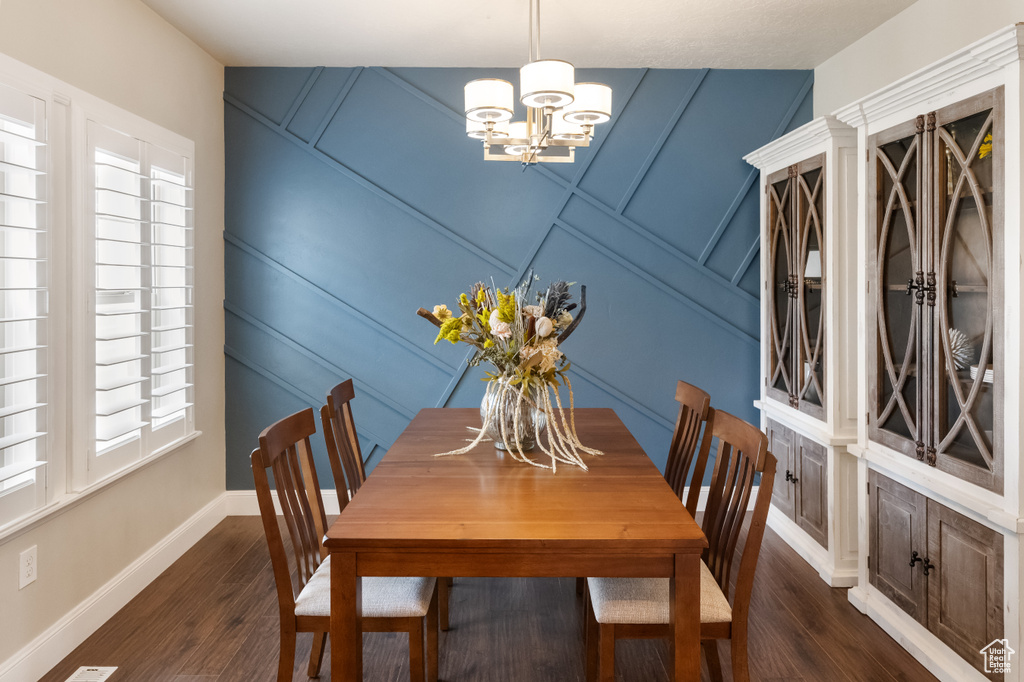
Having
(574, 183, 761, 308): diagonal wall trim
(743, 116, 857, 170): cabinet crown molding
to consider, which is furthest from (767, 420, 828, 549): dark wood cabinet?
(743, 116, 857, 170): cabinet crown molding

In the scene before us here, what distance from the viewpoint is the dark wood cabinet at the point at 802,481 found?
3326 mm

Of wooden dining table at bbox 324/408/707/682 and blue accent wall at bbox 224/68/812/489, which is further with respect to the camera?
blue accent wall at bbox 224/68/812/489

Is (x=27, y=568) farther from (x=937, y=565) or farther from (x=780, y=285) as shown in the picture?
(x=780, y=285)

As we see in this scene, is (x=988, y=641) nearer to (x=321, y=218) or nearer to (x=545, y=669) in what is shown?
(x=545, y=669)

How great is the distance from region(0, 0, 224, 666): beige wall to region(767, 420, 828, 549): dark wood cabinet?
320 cm

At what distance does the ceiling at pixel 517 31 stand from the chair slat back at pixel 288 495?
212 cm

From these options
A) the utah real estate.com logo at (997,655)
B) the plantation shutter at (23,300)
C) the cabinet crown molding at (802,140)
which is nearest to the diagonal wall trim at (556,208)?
the cabinet crown molding at (802,140)

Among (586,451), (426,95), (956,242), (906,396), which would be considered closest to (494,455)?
(586,451)

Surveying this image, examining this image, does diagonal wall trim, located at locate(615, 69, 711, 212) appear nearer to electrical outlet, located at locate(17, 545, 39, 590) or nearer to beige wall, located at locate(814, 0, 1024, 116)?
beige wall, located at locate(814, 0, 1024, 116)

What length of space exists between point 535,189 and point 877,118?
6.23 ft

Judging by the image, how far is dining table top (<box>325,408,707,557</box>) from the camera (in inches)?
65.2

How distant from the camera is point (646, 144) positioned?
13.5 feet

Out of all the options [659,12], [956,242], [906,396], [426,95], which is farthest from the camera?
[426,95]

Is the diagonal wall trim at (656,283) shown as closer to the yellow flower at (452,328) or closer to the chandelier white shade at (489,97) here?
the chandelier white shade at (489,97)
